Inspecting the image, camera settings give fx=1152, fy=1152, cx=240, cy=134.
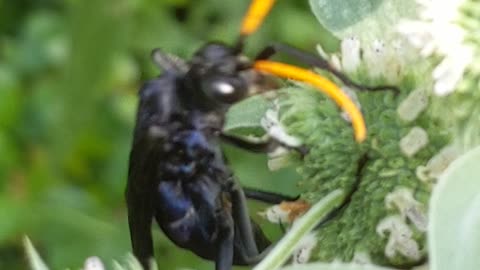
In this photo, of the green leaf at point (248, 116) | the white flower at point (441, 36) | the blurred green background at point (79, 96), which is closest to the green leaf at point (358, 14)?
the white flower at point (441, 36)

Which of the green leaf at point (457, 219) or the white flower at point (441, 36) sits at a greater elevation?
the white flower at point (441, 36)

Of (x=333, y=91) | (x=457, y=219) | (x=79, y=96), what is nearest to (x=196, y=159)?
(x=333, y=91)

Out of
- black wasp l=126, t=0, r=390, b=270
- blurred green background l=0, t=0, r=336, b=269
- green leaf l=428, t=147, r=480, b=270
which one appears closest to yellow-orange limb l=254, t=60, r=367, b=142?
black wasp l=126, t=0, r=390, b=270

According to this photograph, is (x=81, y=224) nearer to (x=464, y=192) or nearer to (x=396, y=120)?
(x=396, y=120)

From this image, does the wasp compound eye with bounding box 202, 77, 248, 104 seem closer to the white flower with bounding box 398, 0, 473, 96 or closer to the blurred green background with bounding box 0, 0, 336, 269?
the white flower with bounding box 398, 0, 473, 96

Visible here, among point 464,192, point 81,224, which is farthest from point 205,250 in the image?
point 81,224

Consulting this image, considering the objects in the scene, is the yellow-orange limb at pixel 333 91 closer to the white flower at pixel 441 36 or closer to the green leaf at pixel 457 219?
the white flower at pixel 441 36
